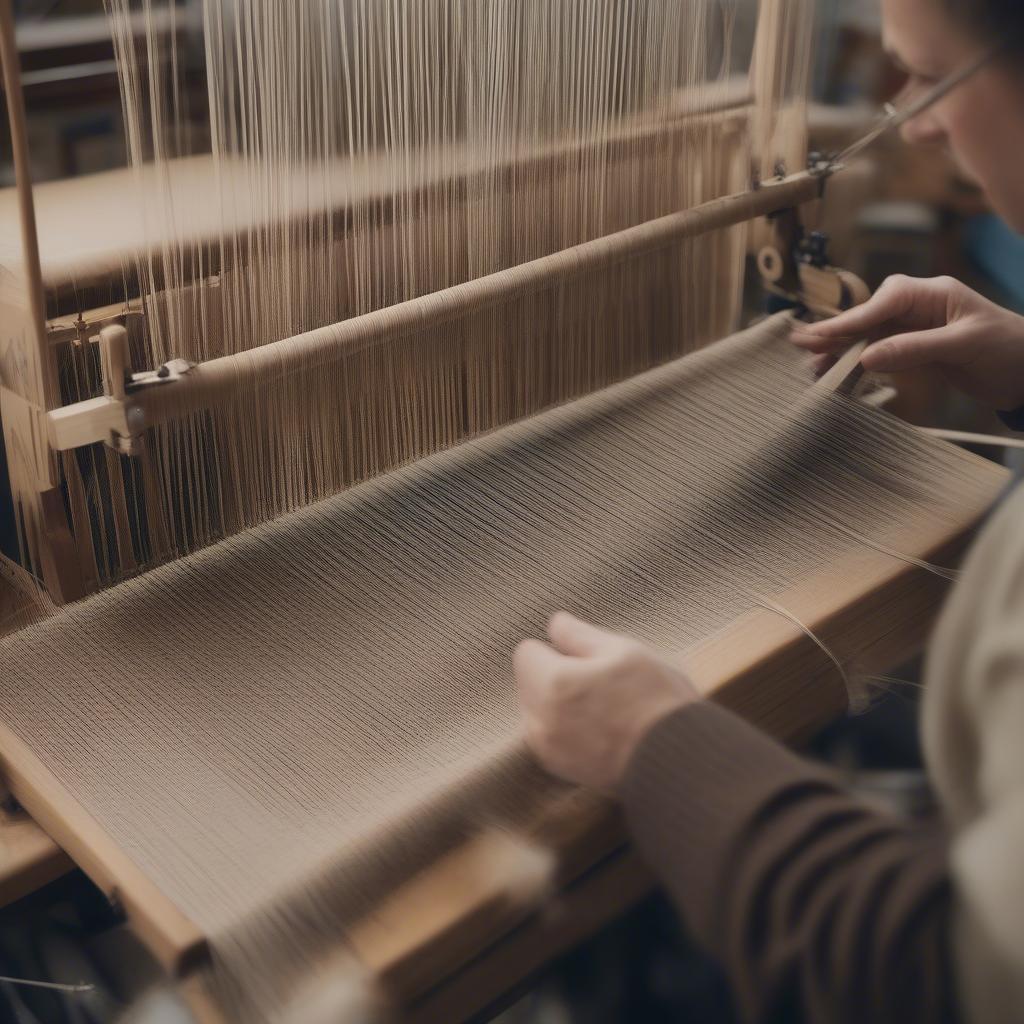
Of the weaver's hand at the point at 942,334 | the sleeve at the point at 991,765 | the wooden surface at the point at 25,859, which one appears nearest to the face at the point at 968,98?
the sleeve at the point at 991,765

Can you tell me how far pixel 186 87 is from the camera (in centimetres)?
84

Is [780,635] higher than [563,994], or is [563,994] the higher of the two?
[780,635]

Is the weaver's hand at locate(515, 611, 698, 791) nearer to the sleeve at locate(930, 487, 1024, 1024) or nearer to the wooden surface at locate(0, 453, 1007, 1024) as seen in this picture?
the wooden surface at locate(0, 453, 1007, 1024)

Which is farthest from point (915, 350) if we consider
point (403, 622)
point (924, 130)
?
point (403, 622)

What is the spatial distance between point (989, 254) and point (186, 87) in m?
1.11

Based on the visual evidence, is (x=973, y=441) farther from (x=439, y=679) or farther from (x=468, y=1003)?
(x=468, y=1003)

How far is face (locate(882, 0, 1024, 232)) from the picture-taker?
23.3 inches

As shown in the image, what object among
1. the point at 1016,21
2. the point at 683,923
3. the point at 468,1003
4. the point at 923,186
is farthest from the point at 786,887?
the point at 923,186

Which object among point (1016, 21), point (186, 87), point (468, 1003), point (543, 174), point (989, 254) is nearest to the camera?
point (1016, 21)

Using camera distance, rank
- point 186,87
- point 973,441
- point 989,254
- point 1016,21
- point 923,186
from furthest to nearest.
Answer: point 989,254 < point 923,186 < point 973,441 < point 186,87 < point 1016,21

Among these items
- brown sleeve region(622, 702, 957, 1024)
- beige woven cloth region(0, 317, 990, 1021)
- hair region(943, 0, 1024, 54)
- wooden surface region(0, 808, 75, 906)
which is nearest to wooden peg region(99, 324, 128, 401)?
beige woven cloth region(0, 317, 990, 1021)

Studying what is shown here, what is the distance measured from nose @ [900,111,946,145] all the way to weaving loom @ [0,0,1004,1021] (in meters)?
0.35

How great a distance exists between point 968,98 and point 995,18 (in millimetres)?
45

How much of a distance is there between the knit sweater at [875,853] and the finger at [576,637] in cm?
10
